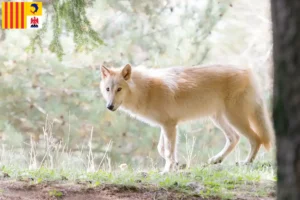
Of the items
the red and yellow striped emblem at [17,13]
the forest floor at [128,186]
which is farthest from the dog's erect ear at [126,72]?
A: the red and yellow striped emblem at [17,13]

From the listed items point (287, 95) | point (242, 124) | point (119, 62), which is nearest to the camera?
point (287, 95)

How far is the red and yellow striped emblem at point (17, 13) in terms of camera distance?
960 cm

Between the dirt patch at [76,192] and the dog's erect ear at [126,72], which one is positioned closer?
the dirt patch at [76,192]

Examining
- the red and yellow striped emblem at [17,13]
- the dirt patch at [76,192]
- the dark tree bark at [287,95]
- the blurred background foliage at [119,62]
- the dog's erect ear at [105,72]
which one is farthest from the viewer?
the blurred background foliage at [119,62]

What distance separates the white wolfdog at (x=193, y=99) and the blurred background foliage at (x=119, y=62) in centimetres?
471

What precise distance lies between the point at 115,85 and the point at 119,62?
5.50 metres

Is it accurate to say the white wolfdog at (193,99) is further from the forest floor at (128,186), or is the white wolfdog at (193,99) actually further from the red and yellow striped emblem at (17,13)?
the red and yellow striped emblem at (17,13)

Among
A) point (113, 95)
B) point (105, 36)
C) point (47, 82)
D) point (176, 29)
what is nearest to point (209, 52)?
point (176, 29)

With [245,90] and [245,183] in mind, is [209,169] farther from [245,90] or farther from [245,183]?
[245,90]

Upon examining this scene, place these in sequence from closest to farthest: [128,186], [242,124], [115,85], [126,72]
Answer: [128,186] < [115,85] < [126,72] < [242,124]

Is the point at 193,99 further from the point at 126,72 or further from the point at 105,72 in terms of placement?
the point at 105,72

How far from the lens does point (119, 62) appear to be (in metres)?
11.8

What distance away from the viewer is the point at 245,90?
6824 mm

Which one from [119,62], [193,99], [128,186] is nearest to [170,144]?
[193,99]
